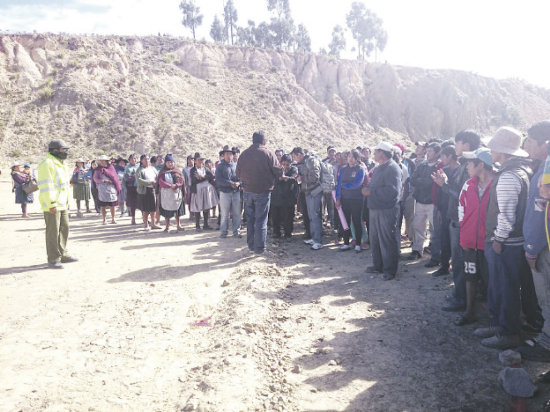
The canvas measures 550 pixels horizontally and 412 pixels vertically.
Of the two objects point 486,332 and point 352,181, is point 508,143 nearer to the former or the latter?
point 486,332

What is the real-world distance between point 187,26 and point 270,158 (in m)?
56.8

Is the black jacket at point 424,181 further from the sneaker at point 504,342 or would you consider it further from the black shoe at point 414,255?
the sneaker at point 504,342

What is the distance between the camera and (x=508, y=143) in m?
3.62

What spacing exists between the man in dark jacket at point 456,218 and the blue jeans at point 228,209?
4709 millimetres

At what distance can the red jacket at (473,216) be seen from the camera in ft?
13.0

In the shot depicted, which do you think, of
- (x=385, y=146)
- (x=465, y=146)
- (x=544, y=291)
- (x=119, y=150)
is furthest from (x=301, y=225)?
(x=119, y=150)

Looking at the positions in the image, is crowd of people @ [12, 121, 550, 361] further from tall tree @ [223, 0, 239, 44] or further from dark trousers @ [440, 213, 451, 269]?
tall tree @ [223, 0, 239, 44]

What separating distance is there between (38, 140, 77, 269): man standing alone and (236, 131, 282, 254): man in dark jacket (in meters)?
3.06

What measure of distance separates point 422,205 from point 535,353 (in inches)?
141

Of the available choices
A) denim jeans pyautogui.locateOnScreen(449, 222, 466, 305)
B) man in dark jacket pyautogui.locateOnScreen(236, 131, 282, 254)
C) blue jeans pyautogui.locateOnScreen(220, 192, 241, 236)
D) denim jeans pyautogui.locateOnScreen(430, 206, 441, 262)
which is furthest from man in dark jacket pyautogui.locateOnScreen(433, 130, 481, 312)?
blue jeans pyautogui.locateOnScreen(220, 192, 241, 236)

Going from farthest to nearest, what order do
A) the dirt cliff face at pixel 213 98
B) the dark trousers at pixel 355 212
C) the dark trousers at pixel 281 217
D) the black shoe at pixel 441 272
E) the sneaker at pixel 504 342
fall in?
1. the dirt cliff face at pixel 213 98
2. the dark trousers at pixel 281 217
3. the dark trousers at pixel 355 212
4. the black shoe at pixel 441 272
5. the sneaker at pixel 504 342

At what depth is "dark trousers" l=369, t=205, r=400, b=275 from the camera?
5637 millimetres

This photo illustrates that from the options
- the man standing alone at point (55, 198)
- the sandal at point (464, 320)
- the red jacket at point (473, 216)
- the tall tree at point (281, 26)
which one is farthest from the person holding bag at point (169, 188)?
the tall tree at point (281, 26)

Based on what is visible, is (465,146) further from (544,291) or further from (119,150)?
(119,150)
